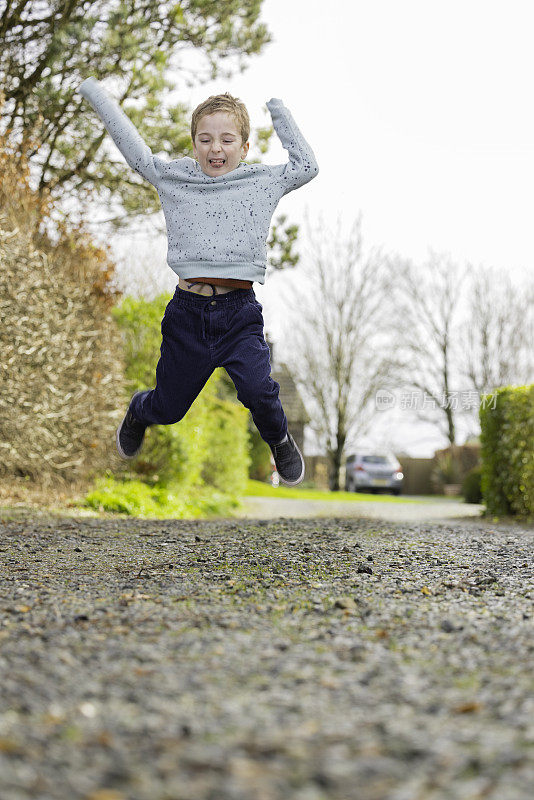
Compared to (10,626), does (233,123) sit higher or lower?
higher

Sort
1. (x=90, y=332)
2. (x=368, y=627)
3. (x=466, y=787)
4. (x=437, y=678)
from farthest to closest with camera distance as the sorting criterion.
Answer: (x=90, y=332) → (x=368, y=627) → (x=437, y=678) → (x=466, y=787)

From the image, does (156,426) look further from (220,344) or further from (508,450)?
(220,344)

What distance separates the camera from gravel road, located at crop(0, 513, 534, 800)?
1.35m

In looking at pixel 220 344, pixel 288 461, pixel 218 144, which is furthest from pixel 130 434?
pixel 218 144

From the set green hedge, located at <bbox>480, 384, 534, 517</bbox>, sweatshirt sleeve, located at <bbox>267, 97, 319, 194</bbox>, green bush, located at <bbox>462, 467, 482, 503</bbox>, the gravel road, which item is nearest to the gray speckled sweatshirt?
sweatshirt sleeve, located at <bbox>267, 97, 319, 194</bbox>

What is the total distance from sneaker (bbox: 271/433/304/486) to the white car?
1693cm

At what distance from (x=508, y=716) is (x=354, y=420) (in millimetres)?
19986

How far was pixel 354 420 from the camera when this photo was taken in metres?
21.5

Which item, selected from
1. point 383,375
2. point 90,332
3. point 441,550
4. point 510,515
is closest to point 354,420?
point 383,375

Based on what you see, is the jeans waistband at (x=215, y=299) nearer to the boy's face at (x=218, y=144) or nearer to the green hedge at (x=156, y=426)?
the boy's face at (x=218, y=144)

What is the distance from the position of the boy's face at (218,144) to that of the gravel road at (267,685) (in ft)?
5.93

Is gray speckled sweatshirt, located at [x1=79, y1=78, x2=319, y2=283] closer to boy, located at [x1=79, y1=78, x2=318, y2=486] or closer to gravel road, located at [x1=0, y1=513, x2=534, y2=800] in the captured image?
boy, located at [x1=79, y1=78, x2=318, y2=486]

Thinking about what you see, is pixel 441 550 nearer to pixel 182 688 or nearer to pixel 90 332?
pixel 182 688

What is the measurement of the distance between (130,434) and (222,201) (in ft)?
4.99
